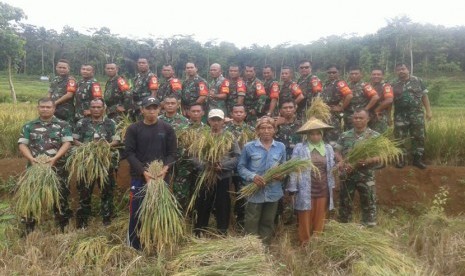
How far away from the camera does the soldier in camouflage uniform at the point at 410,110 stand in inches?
267

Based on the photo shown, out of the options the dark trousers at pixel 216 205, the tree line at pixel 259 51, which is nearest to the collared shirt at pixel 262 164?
the dark trousers at pixel 216 205

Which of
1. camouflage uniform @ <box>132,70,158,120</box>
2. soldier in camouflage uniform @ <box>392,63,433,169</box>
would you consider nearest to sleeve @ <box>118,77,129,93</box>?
A: camouflage uniform @ <box>132,70,158,120</box>

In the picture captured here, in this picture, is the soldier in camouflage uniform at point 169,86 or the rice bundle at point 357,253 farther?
the soldier in camouflage uniform at point 169,86

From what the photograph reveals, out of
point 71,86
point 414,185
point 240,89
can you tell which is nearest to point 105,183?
point 71,86

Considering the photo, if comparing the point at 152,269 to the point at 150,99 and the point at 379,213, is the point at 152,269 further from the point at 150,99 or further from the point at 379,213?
the point at 379,213

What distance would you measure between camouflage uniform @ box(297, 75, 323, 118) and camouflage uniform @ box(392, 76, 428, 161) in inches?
48.5

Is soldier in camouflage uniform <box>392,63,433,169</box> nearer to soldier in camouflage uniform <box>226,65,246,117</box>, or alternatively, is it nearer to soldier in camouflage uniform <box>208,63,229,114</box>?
soldier in camouflage uniform <box>226,65,246,117</box>

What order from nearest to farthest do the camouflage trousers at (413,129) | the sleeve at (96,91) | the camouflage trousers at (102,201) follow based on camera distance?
1. the camouflage trousers at (102,201)
2. the sleeve at (96,91)
3. the camouflage trousers at (413,129)

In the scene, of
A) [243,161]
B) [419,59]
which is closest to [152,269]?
[243,161]

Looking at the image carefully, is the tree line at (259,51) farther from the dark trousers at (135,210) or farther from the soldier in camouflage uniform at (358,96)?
the dark trousers at (135,210)

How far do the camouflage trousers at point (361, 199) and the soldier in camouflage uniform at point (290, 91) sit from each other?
6.22 ft

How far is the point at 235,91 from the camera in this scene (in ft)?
24.2

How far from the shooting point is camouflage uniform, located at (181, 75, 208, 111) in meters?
7.02

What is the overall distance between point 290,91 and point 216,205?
299 centimetres
